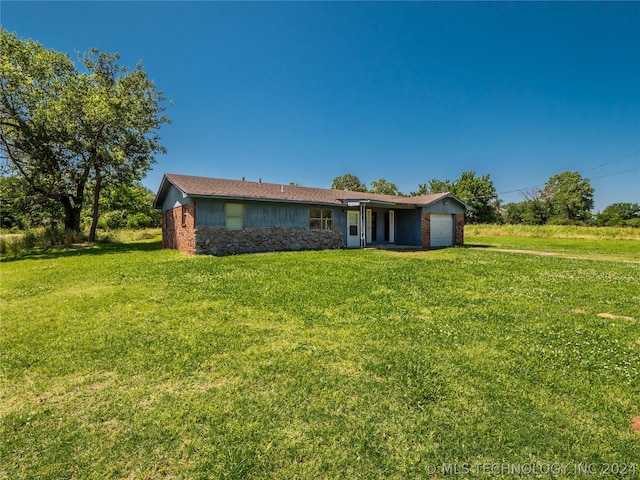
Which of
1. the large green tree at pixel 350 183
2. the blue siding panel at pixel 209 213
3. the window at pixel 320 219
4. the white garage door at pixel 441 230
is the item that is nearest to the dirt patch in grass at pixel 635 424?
the blue siding panel at pixel 209 213

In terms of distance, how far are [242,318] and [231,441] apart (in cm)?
305

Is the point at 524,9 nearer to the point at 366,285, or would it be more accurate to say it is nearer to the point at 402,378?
the point at 366,285

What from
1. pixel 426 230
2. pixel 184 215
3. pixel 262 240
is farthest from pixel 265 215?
pixel 426 230

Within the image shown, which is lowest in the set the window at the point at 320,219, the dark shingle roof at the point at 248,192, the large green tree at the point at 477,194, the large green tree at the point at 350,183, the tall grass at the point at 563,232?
the tall grass at the point at 563,232

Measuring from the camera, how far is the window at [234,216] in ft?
47.6

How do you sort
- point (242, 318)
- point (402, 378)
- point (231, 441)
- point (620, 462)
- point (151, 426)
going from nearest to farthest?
point (620, 462)
point (231, 441)
point (151, 426)
point (402, 378)
point (242, 318)

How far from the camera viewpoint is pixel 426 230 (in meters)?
18.6

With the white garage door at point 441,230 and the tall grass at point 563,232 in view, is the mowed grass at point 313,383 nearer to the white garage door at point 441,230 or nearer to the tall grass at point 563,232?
the white garage door at point 441,230

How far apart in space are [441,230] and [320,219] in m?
8.16

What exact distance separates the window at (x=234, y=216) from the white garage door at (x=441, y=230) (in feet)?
38.3

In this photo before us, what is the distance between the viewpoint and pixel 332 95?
1973 centimetres

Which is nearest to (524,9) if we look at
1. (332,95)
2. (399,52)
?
(399,52)

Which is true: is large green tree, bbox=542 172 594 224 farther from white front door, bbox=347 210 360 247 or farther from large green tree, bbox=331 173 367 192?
white front door, bbox=347 210 360 247

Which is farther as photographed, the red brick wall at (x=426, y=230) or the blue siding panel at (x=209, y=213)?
the red brick wall at (x=426, y=230)
